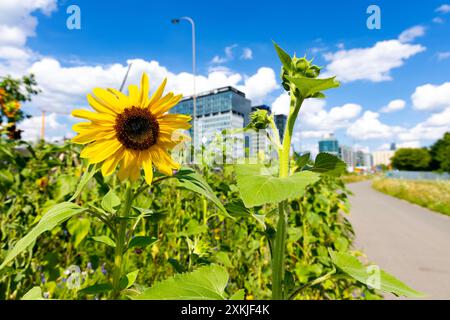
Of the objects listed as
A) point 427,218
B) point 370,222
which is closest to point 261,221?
point 370,222

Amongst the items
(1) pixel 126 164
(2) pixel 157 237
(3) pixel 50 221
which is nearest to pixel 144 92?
(1) pixel 126 164

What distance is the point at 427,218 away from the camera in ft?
12.1

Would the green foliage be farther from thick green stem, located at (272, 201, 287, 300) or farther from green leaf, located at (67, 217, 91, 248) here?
thick green stem, located at (272, 201, 287, 300)

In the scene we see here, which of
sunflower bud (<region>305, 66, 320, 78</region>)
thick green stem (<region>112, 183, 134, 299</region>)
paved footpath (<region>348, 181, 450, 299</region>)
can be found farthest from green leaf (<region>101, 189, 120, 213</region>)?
paved footpath (<region>348, 181, 450, 299</region>)

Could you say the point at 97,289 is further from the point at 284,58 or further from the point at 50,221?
the point at 284,58

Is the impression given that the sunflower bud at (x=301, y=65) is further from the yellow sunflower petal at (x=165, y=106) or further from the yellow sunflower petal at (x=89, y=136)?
the yellow sunflower petal at (x=89, y=136)

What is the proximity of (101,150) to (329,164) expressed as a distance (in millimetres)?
338

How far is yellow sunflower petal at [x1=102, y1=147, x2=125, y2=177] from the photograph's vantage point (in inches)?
16.4

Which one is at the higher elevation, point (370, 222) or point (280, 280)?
point (280, 280)

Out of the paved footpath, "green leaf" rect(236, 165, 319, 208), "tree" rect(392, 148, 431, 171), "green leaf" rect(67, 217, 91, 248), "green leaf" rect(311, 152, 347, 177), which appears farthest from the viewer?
"tree" rect(392, 148, 431, 171)

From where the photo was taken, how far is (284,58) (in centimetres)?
34
